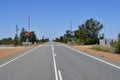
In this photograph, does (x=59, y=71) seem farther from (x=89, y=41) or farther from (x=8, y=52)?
(x=89, y=41)

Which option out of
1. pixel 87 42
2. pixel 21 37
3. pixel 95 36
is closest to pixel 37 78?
pixel 87 42

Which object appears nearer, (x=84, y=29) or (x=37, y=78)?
(x=37, y=78)

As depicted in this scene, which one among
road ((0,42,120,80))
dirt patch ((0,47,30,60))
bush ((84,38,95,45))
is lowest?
road ((0,42,120,80))

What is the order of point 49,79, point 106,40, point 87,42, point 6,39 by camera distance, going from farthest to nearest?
point 6,39
point 87,42
point 106,40
point 49,79

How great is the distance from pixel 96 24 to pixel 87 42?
1031 centimetres

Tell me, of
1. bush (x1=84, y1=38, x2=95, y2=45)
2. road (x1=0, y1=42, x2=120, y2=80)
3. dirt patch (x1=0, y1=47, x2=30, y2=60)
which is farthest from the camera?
bush (x1=84, y1=38, x2=95, y2=45)

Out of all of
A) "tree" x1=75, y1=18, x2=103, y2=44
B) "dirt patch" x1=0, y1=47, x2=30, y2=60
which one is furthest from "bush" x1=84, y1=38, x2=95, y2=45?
"dirt patch" x1=0, y1=47, x2=30, y2=60

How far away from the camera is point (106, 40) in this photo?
72500mm

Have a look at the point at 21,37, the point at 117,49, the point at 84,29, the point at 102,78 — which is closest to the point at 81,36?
the point at 84,29

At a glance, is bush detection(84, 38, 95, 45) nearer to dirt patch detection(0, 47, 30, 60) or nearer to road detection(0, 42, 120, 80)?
dirt patch detection(0, 47, 30, 60)

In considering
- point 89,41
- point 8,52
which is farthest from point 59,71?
point 89,41

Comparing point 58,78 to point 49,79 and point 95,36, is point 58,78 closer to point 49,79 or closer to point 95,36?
point 49,79

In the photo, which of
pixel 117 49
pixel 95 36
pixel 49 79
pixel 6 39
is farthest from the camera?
pixel 6 39

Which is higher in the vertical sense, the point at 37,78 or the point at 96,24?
the point at 96,24
